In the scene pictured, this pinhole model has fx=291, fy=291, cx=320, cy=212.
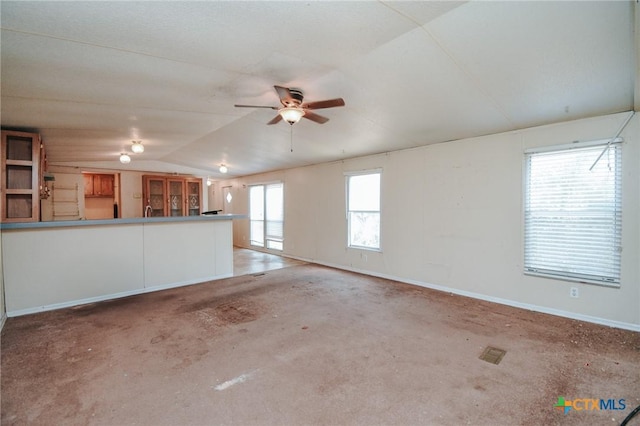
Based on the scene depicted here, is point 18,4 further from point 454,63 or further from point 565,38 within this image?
point 565,38

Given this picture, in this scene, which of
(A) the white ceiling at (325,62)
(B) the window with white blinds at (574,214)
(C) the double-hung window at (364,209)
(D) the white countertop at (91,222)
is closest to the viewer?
(A) the white ceiling at (325,62)

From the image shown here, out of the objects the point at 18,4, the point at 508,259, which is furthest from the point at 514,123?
the point at 18,4

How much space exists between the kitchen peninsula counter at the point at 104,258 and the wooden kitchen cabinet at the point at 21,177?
0.31 metres

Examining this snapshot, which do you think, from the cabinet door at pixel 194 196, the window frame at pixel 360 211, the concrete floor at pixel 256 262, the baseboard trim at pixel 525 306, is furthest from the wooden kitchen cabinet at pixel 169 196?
the baseboard trim at pixel 525 306

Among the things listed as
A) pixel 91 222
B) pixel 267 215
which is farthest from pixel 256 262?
pixel 91 222

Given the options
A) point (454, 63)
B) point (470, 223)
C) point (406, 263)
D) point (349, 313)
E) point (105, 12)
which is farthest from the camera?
point (406, 263)

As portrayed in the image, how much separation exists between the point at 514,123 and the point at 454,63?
1.69m

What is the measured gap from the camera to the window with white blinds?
3229 mm

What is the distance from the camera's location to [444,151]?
458 cm

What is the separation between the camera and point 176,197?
8016 mm

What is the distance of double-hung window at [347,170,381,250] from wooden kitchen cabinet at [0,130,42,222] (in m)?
4.87

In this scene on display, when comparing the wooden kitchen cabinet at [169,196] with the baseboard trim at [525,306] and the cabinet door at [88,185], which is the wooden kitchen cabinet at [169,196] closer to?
the cabinet door at [88,185]

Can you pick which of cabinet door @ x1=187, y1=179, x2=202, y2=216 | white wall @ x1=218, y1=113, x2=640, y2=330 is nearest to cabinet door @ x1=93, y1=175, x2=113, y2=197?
cabinet door @ x1=187, y1=179, x2=202, y2=216

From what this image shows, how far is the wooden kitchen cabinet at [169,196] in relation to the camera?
759 centimetres
